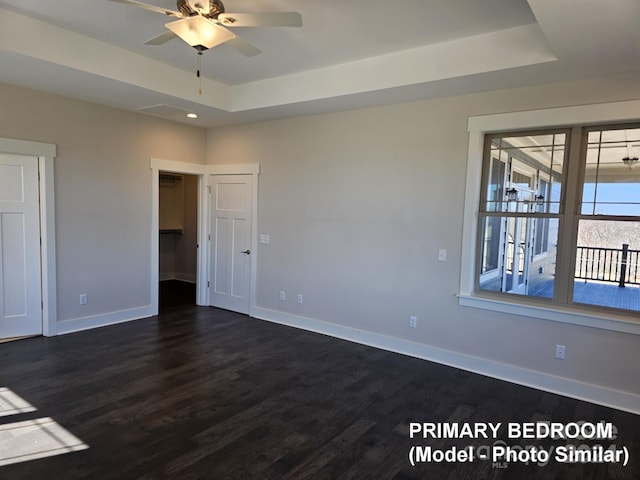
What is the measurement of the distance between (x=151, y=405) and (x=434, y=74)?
3.60m

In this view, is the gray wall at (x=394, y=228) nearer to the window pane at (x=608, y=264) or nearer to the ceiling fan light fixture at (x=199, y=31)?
the window pane at (x=608, y=264)

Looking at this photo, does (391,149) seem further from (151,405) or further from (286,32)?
(151,405)

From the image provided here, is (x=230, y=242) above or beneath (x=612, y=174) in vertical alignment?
beneath

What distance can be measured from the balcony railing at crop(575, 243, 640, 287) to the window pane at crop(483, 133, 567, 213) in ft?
1.54

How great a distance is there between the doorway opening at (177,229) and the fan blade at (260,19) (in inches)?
212

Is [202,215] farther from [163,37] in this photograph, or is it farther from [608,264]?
[608,264]

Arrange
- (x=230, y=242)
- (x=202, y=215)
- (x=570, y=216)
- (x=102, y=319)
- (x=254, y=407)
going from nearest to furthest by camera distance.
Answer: (x=254, y=407)
(x=570, y=216)
(x=102, y=319)
(x=230, y=242)
(x=202, y=215)

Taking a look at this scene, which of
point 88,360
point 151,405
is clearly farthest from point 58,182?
point 151,405

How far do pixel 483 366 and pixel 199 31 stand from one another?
3.73 metres

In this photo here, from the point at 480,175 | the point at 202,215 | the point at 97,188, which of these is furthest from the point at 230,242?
the point at 480,175

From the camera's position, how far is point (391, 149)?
172 inches

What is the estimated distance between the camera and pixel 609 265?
3432 millimetres

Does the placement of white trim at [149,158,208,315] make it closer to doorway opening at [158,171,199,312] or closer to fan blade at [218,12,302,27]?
doorway opening at [158,171,199,312]

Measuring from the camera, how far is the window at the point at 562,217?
3.38m
